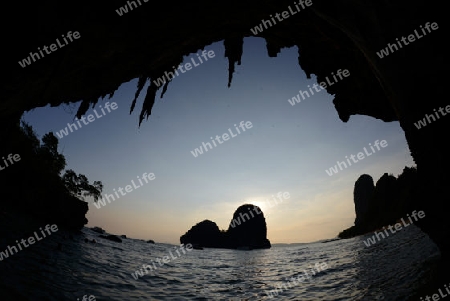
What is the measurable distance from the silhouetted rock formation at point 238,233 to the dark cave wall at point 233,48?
8763 cm

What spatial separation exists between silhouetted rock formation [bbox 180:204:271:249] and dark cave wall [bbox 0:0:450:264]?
87.6 m

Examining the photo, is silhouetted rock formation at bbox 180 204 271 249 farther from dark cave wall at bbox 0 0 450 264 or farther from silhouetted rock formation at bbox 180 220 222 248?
dark cave wall at bbox 0 0 450 264

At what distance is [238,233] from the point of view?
9256 centimetres

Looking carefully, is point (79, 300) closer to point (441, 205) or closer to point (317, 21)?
point (441, 205)

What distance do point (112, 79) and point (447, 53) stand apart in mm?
9802

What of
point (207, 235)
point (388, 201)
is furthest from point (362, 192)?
point (207, 235)

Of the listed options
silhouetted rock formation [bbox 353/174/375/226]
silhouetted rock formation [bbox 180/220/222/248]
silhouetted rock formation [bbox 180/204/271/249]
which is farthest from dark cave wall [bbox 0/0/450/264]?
silhouetted rock formation [bbox 180/220/222/248]

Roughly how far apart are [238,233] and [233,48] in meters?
92.3

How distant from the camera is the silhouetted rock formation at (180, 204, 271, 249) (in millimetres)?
90062

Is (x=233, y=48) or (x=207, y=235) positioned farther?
(x=207, y=235)

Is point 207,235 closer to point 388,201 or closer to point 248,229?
point 248,229

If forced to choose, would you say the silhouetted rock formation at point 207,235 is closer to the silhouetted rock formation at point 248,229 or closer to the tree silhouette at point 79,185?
the silhouetted rock formation at point 248,229

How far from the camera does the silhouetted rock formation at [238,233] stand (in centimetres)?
9006

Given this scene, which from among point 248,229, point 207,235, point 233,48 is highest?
point 233,48
